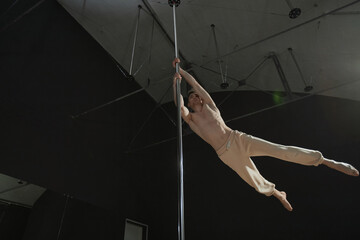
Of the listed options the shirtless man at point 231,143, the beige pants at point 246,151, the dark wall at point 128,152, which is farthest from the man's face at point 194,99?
the dark wall at point 128,152

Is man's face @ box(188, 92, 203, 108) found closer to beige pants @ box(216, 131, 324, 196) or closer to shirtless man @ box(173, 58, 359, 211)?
shirtless man @ box(173, 58, 359, 211)

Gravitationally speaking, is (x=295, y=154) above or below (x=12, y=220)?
above

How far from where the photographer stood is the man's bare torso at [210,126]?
11.1 ft

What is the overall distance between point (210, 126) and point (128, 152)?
11.0ft

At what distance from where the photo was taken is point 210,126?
343cm

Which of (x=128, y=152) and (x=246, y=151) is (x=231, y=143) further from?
(x=128, y=152)

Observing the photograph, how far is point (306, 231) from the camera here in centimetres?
538

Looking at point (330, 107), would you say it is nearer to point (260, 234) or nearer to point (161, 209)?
point (260, 234)

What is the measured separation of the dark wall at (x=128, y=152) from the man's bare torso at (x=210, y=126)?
8.25 ft

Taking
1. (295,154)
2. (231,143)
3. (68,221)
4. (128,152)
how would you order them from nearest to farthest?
(295,154)
(231,143)
(68,221)
(128,152)

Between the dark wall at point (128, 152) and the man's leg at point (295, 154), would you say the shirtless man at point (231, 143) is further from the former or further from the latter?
the dark wall at point (128, 152)

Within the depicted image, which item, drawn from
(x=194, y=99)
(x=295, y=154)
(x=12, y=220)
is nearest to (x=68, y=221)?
(x=12, y=220)

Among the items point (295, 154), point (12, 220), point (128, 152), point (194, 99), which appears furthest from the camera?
point (128, 152)

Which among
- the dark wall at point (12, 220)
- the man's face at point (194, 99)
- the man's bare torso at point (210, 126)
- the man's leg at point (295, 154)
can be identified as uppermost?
the man's face at point (194, 99)
